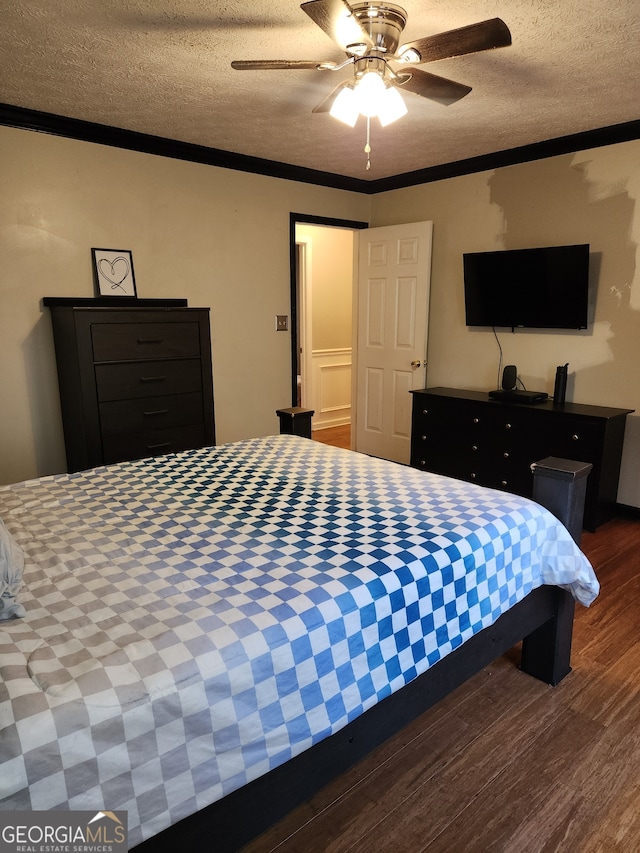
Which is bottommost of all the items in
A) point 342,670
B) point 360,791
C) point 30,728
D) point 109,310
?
point 360,791

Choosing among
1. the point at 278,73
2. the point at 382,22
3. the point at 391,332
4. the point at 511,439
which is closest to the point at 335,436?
the point at 391,332

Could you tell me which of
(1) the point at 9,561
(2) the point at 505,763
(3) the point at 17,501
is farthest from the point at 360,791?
(3) the point at 17,501

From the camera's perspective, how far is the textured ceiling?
2004 mm

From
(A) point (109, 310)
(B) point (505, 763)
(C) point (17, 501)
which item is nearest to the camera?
(B) point (505, 763)

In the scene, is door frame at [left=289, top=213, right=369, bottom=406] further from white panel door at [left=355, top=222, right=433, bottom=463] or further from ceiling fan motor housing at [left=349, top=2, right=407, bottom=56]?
ceiling fan motor housing at [left=349, top=2, right=407, bottom=56]

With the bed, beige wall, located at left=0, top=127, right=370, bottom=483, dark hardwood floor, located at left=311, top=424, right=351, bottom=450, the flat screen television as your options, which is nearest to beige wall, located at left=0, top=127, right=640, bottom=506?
beige wall, located at left=0, top=127, right=370, bottom=483

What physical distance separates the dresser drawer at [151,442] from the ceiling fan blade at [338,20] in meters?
2.22

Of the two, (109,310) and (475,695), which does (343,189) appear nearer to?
(109,310)

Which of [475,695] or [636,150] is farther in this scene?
[636,150]

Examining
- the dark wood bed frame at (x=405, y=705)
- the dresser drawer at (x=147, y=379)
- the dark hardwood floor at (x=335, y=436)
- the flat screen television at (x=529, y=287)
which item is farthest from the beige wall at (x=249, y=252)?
the dark wood bed frame at (x=405, y=705)

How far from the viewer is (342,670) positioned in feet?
4.10

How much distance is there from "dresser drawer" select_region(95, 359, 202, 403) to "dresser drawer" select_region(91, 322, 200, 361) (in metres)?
0.05

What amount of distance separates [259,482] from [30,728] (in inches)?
49.6

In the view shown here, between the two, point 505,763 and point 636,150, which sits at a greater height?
point 636,150
